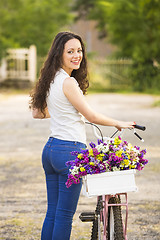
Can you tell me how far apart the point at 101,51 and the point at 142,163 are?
160 ft

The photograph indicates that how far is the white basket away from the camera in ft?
11.1

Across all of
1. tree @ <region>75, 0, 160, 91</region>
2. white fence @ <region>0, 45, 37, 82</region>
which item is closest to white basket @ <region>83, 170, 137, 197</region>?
white fence @ <region>0, 45, 37, 82</region>

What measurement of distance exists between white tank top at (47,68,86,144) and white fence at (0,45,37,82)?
26.1 m

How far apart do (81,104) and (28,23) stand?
29832 millimetres

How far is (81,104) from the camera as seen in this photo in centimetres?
350

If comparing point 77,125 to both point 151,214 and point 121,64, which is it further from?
point 121,64

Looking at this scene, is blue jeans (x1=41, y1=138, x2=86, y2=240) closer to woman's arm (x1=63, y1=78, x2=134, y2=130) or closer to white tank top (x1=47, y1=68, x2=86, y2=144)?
white tank top (x1=47, y1=68, x2=86, y2=144)

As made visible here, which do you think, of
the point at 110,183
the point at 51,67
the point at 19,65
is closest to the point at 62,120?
the point at 51,67

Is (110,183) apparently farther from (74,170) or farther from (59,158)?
(59,158)

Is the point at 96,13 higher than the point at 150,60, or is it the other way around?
the point at 96,13

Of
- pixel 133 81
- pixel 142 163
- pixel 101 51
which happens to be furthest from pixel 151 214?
pixel 101 51

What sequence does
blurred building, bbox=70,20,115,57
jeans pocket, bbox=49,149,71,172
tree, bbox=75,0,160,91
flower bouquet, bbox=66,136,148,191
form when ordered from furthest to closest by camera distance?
1. blurred building, bbox=70,20,115,57
2. tree, bbox=75,0,160,91
3. jeans pocket, bbox=49,149,71,172
4. flower bouquet, bbox=66,136,148,191

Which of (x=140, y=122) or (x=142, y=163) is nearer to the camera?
(x=142, y=163)

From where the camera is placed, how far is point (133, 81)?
32.0 m
